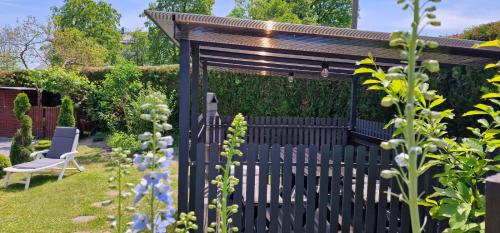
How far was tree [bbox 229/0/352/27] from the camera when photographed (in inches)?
720

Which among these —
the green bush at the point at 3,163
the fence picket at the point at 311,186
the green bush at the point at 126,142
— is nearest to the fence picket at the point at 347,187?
the fence picket at the point at 311,186

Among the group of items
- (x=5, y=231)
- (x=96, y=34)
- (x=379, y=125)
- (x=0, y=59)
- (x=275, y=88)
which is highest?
(x=96, y=34)

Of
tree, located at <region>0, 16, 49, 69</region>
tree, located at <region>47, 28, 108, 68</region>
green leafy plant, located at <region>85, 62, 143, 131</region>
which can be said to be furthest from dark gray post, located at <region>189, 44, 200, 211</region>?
tree, located at <region>0, 16, 49, 69</region>

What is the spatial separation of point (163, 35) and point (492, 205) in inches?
884

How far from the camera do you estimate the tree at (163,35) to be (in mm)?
22203

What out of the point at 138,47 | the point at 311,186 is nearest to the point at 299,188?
the point at 311,186

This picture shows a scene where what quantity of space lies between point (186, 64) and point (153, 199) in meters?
2.17

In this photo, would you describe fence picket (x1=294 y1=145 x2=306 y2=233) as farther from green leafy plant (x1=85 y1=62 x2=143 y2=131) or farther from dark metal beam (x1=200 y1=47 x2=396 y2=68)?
green leafy plant (x1=85 y1=62 x2=143 y2=131)

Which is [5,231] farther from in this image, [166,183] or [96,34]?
[96,34]

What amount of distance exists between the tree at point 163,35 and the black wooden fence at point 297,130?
15.9 metres

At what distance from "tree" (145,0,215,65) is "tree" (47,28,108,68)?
5179 mm

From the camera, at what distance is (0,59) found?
1836 cm

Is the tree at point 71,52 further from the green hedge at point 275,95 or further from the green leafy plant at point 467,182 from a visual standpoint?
the green leafy plant at point 467,182

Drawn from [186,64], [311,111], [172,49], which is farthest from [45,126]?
[172,49]
